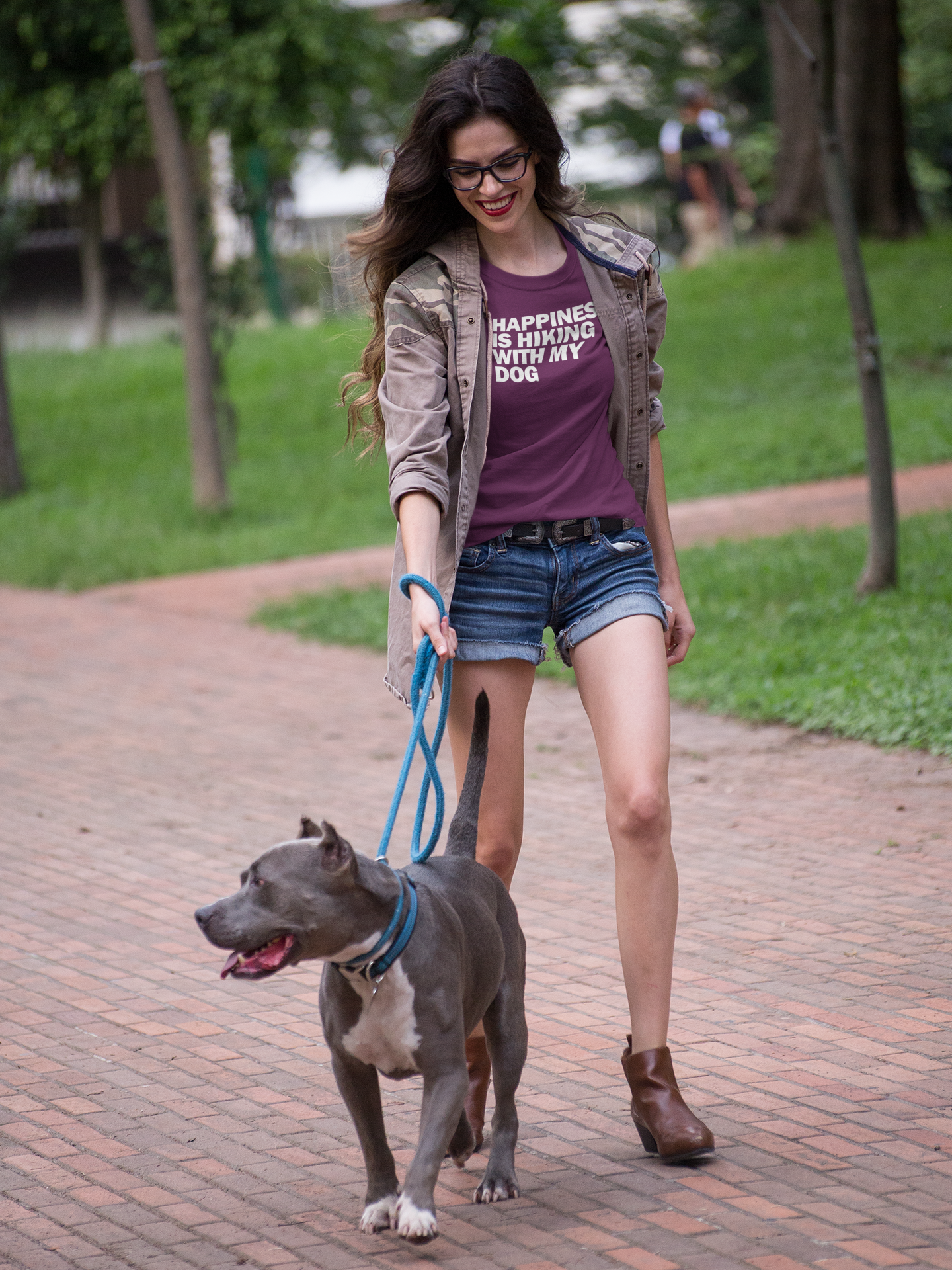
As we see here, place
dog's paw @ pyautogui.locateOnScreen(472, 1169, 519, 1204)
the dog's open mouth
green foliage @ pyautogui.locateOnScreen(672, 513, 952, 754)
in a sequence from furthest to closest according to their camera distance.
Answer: green foliage @ pyautogui.locateOnScreen(672, 513, 952, 754) < dog's paw @ pyautogui.locateOnScreen(472, 1169, 519, 1204) < the dog's open mouth

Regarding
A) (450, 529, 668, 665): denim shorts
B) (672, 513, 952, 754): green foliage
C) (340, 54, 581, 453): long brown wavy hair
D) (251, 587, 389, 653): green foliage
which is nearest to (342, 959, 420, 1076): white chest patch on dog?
(450, 529, 668, 665): denim shorts

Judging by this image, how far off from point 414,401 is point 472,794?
90 cm

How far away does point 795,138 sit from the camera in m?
21.1

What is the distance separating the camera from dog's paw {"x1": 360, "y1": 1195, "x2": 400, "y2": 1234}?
3312 millimetres

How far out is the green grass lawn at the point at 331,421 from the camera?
45.8ft

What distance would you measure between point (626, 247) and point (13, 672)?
24.1ft

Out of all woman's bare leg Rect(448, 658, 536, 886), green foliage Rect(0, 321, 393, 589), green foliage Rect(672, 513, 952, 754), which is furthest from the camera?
green foliage Rect(0, 321, 393, 589)

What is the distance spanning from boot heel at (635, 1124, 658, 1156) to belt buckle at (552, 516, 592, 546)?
4.44 feet

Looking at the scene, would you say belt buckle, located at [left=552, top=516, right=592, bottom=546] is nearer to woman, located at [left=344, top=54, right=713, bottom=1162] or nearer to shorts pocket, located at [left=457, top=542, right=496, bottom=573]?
woman, located at [left=344, top=54, right=713, bottom=1162]

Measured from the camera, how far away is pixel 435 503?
354 cm

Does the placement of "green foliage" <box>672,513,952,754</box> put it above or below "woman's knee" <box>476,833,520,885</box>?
below

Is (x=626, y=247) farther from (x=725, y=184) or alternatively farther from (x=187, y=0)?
(x=725, y=184)

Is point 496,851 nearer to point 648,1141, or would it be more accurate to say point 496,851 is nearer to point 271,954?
point 648,1141

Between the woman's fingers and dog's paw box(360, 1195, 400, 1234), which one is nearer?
dog's paw box(360, 1195, 400, 1234)
